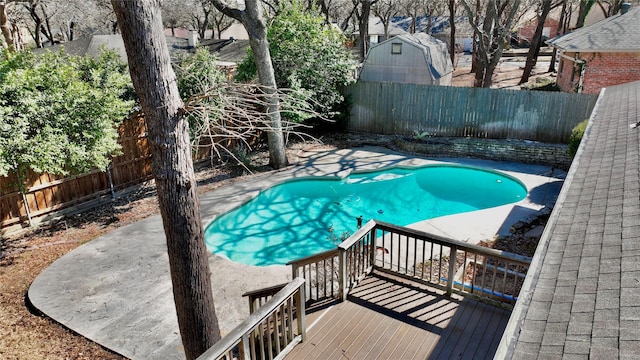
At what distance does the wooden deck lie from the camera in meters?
4.61

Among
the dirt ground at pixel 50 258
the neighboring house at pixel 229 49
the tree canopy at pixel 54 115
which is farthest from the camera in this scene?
the neighboring house at pixel 229 49

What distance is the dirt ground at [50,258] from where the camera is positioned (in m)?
5.59

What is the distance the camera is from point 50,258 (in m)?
8.05

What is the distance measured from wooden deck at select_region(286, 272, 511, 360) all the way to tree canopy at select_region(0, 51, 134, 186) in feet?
21.2

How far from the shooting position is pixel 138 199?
35.7 ft

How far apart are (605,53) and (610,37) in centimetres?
66

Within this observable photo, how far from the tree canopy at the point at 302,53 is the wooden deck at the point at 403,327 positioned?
8802 millimetres

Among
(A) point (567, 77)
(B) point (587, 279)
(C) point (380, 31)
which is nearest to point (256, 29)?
(B) point (587, 279)

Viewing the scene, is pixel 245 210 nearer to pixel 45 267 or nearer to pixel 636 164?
pixel 45 267

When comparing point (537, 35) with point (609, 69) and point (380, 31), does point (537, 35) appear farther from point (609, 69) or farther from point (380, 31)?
point (380, 31)

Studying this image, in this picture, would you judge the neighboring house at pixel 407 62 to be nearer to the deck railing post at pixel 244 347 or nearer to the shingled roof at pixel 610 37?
the shingled roof at pixel 610 37

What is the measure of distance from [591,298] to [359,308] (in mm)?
3112

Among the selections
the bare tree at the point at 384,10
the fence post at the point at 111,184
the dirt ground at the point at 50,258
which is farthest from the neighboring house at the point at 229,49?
the fence post at the point at 111,184

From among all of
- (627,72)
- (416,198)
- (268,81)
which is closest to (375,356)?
(416,198)
